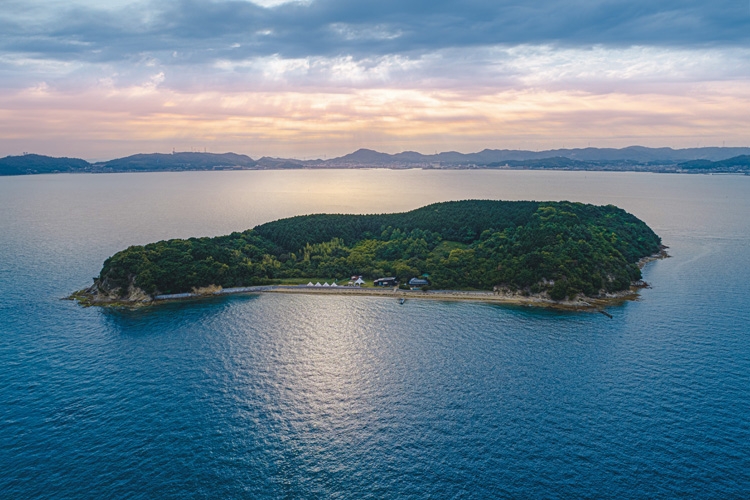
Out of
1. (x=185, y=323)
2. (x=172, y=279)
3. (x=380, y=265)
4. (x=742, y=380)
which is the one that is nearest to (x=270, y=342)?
(x=185, y=323)

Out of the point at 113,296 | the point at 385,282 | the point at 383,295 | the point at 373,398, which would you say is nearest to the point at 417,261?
the point at 385,282

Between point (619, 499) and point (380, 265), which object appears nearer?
point (619, 499)

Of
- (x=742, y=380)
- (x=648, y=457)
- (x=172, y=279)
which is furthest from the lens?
(x=172, y=279)

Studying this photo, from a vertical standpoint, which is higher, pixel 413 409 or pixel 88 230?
pixel 88 230

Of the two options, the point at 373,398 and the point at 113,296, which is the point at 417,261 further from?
the point at 113,296

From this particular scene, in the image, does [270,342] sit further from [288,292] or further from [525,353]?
[525,353]
